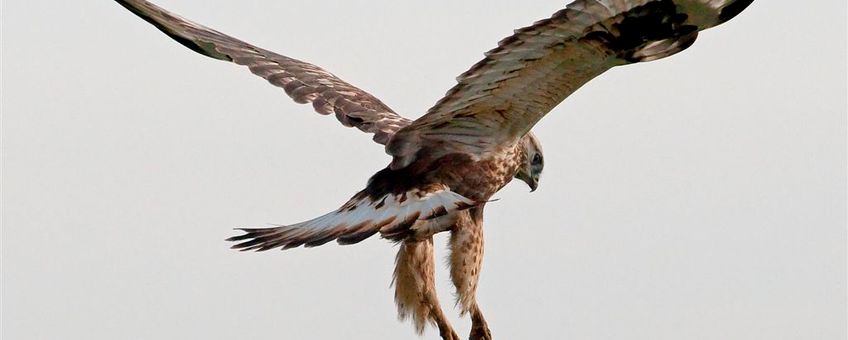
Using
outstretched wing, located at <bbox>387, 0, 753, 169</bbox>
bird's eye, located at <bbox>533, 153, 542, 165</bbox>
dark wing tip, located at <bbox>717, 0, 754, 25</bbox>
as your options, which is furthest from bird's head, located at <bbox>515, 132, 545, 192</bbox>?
dark wing tip, located at <bbox>717, 0, 754, 25</bbox>

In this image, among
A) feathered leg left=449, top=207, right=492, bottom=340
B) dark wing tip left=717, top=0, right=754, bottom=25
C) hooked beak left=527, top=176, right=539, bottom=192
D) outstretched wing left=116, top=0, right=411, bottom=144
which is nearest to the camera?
dark wing tip left=717, top=0, right=754, bottom=25

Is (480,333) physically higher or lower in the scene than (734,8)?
lower

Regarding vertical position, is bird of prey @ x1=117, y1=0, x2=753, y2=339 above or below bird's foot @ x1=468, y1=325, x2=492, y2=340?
above

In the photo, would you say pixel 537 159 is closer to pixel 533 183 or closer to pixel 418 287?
pixel 533 183

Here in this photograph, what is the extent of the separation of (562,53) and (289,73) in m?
2.38

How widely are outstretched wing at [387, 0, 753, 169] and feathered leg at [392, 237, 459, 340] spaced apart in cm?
69

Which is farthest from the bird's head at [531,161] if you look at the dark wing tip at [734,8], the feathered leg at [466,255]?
the dark wing tip at [734,8]

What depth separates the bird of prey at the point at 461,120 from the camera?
7.06 m

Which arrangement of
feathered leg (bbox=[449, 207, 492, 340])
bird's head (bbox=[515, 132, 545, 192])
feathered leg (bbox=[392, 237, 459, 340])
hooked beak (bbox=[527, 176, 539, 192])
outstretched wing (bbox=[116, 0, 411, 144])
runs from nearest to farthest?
A: feathered leg (bbox=[449, 207, 492, 340])
feathered leg (bbox=[392, 237, 459, 340])
bird's head (bbox=[515, 132, 545, 192])
outstretched wing (bbox=[116, 0, 411, 144])
hooked beak (bbox=[527, 176, 539, 192])

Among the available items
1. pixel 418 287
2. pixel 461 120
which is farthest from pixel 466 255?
pixel 461 120

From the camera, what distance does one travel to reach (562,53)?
23.5ft

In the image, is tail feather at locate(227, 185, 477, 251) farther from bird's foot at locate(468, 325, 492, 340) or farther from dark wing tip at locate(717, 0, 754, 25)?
dark wing tip at locate(717, 0, 754, 25)

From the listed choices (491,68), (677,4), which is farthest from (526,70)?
(677,4)

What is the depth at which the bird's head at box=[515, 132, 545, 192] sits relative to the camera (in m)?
8.69
